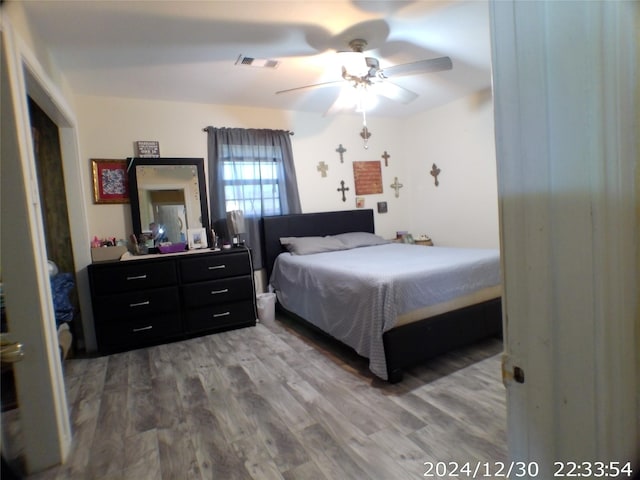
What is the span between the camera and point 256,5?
199 cm

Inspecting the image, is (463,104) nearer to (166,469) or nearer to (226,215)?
(226,215)

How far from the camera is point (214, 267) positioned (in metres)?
3.29

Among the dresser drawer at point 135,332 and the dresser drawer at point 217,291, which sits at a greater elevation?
the dresser drawer at point 217,291

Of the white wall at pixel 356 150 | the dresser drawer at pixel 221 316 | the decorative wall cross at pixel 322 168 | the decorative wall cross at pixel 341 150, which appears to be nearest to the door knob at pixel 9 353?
the dresser drawer at pixel 221 316

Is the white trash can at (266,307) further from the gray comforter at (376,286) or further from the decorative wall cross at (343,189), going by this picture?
the decorative wall cross at (343,189)

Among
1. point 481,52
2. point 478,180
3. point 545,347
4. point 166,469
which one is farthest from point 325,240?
point 545,347

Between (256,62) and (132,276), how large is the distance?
211 centimetres

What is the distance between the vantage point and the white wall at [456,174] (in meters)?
3.92

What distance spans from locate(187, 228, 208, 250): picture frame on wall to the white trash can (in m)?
0.82

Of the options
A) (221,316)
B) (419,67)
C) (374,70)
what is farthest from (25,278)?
(419,67)

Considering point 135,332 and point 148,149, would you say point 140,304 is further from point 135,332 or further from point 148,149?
point 148,149

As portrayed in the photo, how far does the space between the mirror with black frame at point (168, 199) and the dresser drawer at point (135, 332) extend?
30.3 inches

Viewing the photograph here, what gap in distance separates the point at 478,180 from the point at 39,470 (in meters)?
4.44

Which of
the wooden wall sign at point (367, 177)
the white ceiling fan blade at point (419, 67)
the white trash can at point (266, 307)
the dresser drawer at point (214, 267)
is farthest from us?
the wooden wall sign at point (367, 177)
